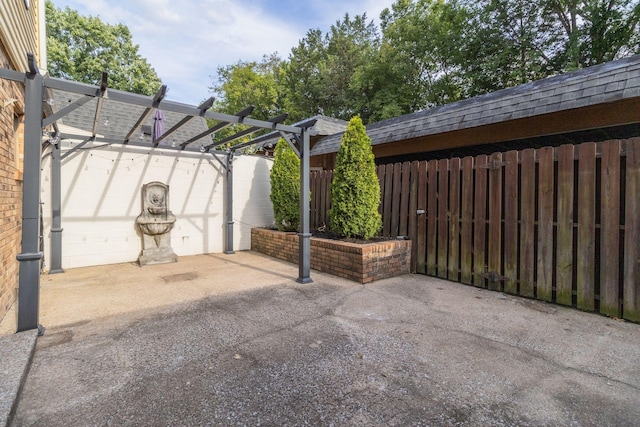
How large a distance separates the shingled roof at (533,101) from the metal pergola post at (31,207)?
583 cm

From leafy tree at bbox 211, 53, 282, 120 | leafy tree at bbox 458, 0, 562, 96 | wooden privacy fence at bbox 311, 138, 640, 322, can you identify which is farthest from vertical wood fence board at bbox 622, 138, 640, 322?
leafy tree at bbox 211, 53, 282, 120

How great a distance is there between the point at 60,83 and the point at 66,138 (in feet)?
9.39

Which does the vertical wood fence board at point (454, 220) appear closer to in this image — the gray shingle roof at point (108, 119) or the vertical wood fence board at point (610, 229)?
the vertical wood fence board at point (610, 229)

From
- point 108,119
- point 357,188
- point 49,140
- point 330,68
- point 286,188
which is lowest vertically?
point 357,188

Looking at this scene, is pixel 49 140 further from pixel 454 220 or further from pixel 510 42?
pixel 510 42

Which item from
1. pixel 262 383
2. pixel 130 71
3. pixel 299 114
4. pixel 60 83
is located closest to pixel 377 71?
pixel 299 114

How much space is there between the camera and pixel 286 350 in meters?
2.39

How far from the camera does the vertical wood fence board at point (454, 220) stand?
444 cm

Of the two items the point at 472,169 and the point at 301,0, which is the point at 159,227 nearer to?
the point at 472,169

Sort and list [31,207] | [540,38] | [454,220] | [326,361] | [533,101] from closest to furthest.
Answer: [326,361] < [31,207] < [454,220] < [533,101] < [540,38]

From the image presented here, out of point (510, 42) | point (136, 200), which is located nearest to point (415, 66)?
point (510, 42)

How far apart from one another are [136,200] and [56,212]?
1281 millimetres

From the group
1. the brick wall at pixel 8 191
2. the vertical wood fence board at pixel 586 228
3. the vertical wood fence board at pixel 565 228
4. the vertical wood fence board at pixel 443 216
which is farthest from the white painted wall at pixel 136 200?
the vertical wood fence board at pixel 586 228

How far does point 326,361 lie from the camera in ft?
7.29
